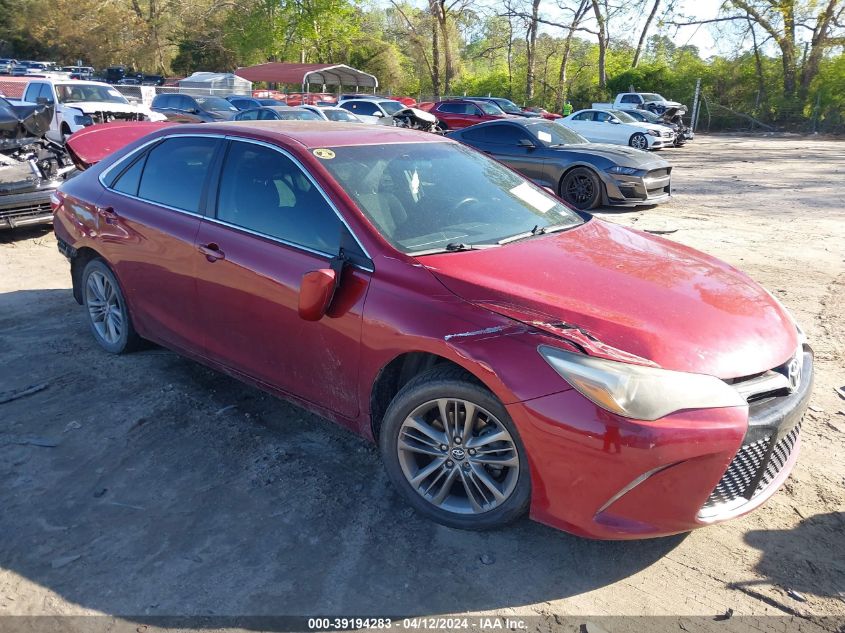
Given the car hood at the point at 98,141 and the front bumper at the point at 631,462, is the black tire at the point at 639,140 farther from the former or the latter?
the front bumper at the point at 631,462

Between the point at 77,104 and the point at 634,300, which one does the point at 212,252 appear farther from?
the point at 77,104

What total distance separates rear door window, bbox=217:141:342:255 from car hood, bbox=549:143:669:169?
8.14 metres

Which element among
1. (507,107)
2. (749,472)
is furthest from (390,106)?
(749,472)

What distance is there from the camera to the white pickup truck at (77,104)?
1537 cm

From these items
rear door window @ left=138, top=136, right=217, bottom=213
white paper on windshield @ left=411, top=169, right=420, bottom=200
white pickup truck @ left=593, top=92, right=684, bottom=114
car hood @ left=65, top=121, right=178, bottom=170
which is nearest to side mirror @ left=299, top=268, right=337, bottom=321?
white paper on windshield @ left=411, top=169, right=420, bottom=200

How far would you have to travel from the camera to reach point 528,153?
37.6ft

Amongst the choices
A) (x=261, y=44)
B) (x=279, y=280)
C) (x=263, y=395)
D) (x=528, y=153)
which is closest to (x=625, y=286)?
(x=279, y=280)

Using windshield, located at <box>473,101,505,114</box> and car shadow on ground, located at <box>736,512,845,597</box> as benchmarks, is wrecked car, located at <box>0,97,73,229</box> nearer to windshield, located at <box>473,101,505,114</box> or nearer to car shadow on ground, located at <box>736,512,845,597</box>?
car shadow on ground, located at <box>736,512,845,597</box>

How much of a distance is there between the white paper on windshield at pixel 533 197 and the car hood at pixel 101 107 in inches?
576

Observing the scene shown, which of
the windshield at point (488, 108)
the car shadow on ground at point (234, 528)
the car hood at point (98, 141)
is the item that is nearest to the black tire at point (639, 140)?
the windshield at point (488, 108)

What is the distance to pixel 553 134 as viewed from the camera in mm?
11680

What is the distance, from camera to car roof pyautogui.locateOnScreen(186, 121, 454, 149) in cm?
364

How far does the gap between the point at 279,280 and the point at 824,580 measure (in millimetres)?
2690

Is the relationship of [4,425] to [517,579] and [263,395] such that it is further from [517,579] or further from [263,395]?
[517,579]
